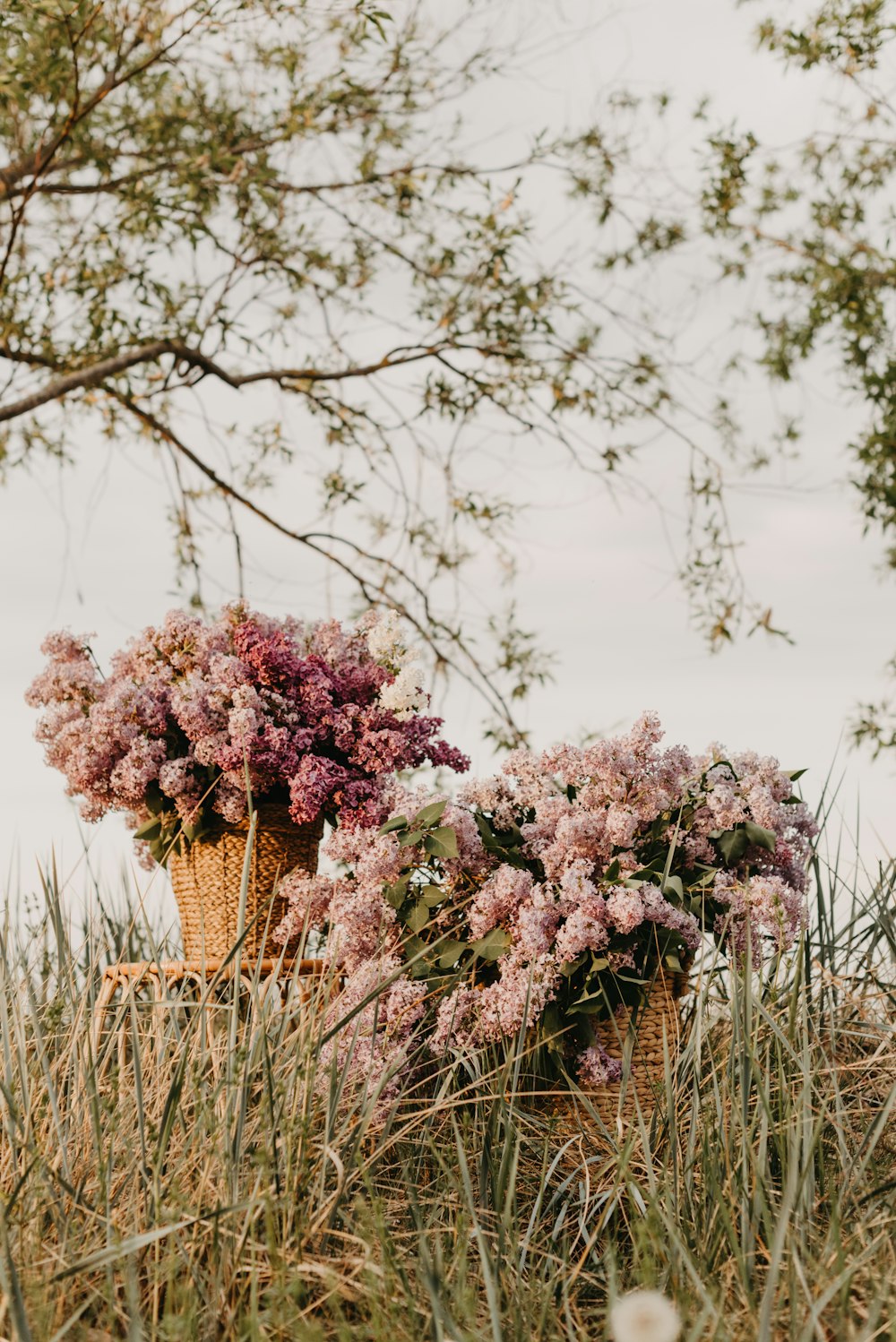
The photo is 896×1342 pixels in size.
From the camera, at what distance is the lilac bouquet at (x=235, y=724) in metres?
2.88

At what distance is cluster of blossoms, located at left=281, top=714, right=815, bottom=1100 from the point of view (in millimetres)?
2449

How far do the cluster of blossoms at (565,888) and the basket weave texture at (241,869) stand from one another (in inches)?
9.7

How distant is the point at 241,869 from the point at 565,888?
3.12 ft

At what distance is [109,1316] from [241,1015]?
1128 millimetres

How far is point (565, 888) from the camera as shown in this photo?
97.2 inches

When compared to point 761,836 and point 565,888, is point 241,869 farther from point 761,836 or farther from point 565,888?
point 761,836

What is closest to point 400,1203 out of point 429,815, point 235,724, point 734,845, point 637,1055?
point 637,1055

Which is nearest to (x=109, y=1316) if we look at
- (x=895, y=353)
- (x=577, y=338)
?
(x=577, y=338)

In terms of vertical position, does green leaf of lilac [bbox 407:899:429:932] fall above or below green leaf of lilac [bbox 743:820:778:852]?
below

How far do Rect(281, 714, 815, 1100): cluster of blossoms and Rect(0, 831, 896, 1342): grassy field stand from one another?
0.15m

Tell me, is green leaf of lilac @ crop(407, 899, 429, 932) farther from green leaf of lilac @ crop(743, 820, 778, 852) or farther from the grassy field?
green leaf of lilac @ crop(743, 820, 778, 852)

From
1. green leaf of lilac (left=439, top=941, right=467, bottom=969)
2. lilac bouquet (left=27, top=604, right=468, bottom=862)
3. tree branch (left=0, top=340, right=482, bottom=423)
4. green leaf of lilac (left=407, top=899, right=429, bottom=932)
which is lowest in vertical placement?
green leaf of lilac (left=439, top=941, right=467, bottom=969)

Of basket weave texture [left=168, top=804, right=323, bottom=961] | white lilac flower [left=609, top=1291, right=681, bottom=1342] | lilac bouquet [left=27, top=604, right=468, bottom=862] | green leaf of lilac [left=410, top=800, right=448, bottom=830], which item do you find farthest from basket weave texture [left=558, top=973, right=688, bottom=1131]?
white lilac flower [left=609, top=1291, right=681, bottom=1342]

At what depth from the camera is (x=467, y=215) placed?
5.24 m
